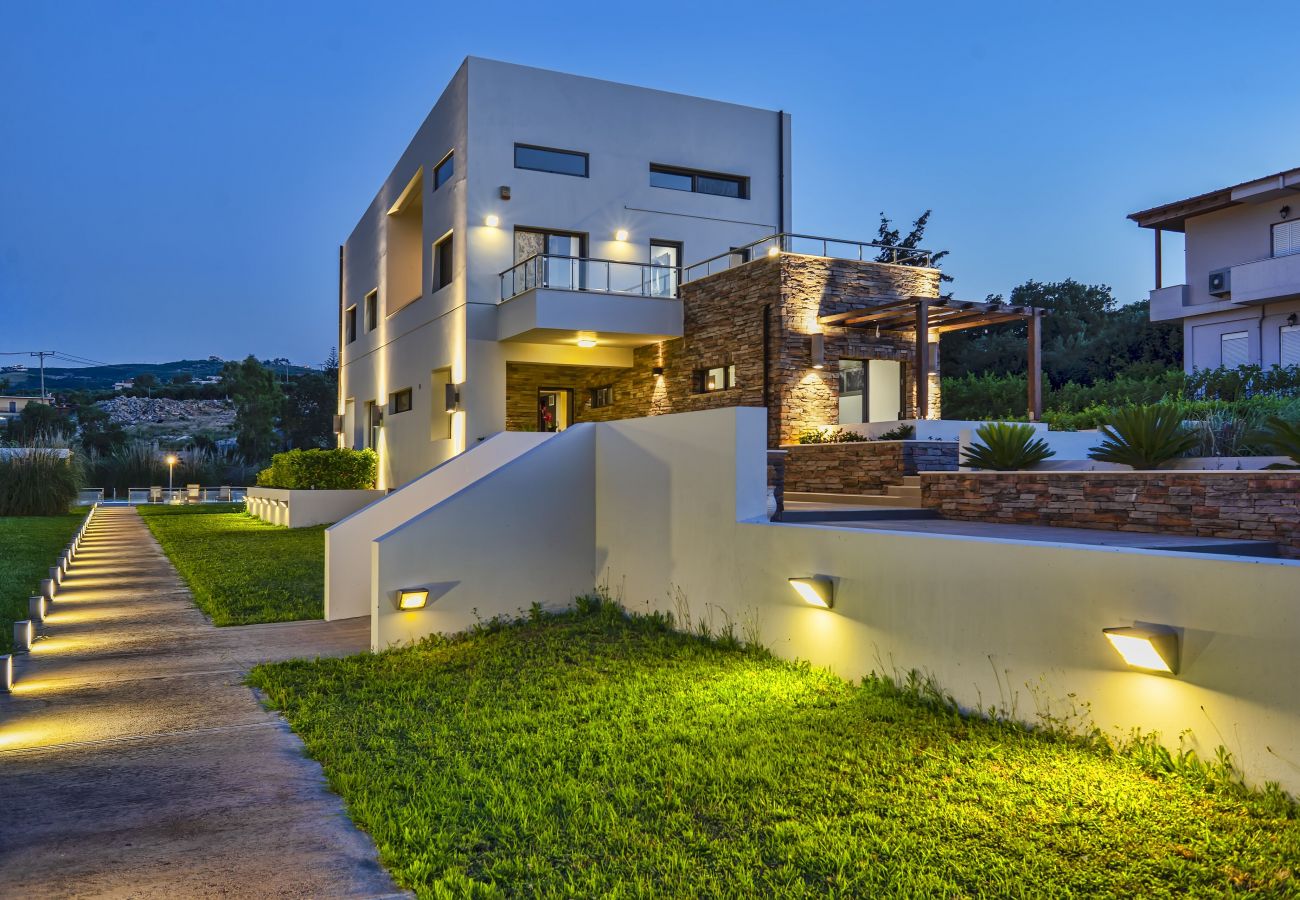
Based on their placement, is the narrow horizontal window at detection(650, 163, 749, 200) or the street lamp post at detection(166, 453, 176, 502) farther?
the street lamp post at detection(166, 453, 176, 502)

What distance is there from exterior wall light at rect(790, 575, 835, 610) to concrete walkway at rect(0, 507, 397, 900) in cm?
331

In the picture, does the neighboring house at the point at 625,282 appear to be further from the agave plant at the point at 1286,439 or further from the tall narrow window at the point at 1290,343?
the agave plant at the point at 1286,439

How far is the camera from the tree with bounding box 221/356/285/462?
50625 mm

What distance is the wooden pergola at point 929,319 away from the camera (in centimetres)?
1576

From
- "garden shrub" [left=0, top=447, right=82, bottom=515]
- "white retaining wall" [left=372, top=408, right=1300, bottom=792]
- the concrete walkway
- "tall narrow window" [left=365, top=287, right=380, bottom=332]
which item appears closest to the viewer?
the concrete walkway

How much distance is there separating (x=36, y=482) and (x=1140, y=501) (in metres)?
23.3

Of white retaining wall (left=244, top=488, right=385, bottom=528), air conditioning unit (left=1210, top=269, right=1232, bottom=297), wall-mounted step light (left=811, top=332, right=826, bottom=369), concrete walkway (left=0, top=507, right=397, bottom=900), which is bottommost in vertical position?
concrete walkway (left=0, top=507, right=397, bottom=900)

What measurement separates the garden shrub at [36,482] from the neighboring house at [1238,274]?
86.4 feet

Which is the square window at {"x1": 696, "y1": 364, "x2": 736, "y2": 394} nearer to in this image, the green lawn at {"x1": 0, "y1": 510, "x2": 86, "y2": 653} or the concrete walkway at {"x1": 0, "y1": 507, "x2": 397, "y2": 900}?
the concrete walkway at {"x1": 0, "y1": 507, "x2": 397, "y2": 900}

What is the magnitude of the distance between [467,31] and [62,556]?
7768cm

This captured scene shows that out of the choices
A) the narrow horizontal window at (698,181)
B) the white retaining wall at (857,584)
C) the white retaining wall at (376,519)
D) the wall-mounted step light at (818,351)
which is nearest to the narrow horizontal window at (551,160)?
the narrow horizontal window at (698,181)

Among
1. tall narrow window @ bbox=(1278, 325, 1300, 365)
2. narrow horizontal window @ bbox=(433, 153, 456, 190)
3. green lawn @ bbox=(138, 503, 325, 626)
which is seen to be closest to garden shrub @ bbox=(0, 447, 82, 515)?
green lawn @ bbox=(138, 503, 325, 626)

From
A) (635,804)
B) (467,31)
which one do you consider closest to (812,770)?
(635,804)

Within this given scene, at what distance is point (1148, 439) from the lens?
808 cm
